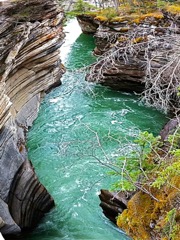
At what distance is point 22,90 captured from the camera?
12.6 meters

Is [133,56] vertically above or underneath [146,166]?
underneath

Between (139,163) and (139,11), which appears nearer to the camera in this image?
(139,163)

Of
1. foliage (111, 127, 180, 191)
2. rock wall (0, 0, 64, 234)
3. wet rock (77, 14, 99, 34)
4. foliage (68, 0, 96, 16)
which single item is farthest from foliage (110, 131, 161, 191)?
foliage (68, 0, 96, 16)

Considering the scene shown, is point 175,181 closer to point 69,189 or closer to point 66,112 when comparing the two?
point 69,189

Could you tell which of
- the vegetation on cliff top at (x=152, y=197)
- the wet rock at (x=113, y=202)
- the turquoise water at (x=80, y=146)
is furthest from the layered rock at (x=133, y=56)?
the vegetation on cliff top at (x=152, y=197)

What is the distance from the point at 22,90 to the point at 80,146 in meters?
2.93

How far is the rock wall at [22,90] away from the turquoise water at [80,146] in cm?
54

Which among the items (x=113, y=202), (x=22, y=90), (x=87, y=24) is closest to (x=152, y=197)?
(x=113, y=202)

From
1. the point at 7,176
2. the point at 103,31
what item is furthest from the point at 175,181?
the point at 103,31

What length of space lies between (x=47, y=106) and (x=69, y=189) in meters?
5.96

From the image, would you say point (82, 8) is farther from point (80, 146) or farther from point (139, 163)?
point (139, 163)

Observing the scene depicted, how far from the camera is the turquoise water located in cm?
863

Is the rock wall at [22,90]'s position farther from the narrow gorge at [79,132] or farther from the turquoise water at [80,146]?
the turquoise water at [80,146]

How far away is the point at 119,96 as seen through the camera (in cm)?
1623
